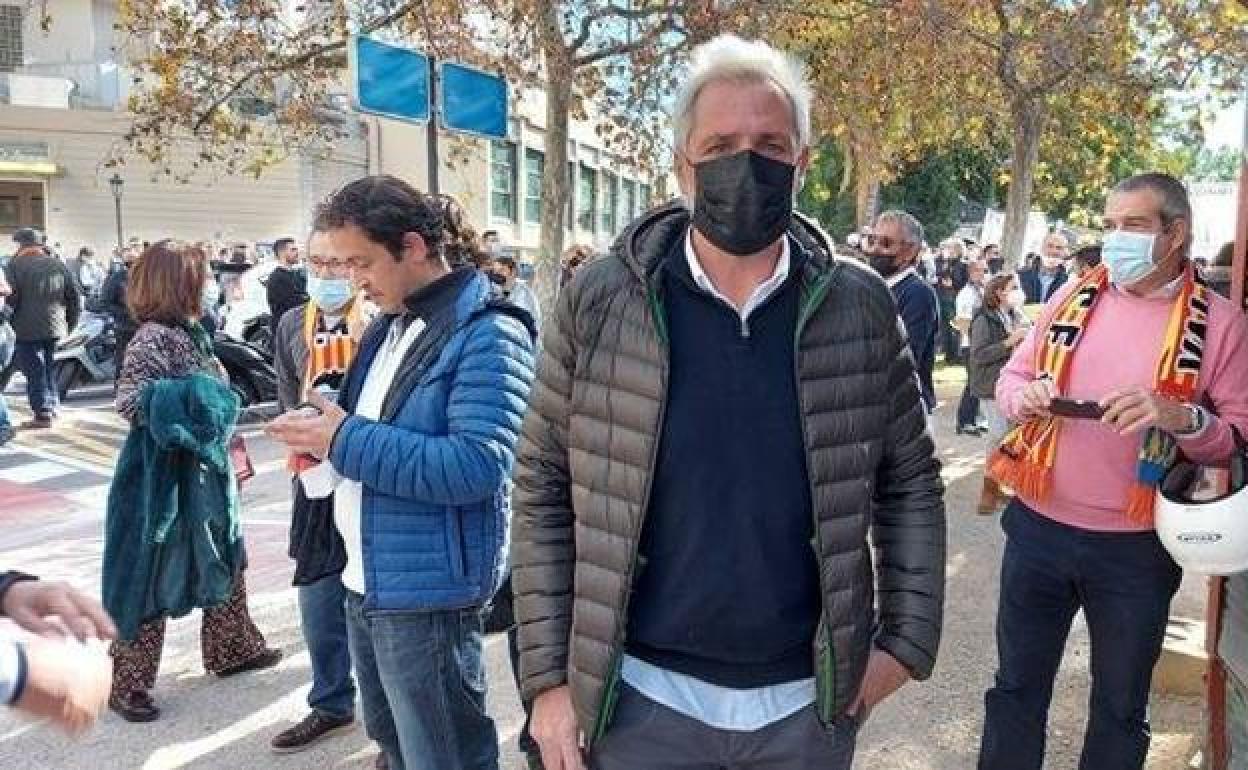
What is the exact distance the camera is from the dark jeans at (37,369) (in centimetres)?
1015

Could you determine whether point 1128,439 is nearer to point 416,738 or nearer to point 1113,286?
point 1113,286

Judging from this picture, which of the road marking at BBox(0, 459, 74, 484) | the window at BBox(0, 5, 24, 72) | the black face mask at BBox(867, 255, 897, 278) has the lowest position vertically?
the road marking at BBox(0, 459, 74, 484)

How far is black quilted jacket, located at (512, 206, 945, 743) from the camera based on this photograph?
176 centimetres

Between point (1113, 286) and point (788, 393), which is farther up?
point (1113, 286)

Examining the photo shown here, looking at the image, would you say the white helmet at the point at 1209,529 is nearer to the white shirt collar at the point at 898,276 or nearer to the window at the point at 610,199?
the white shirt collar at the point at 898,276

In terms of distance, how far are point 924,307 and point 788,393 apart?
370cm

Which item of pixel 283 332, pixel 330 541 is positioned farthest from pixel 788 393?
pixel 283 332

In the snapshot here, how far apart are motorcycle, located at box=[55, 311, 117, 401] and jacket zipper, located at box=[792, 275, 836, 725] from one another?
37.2ft

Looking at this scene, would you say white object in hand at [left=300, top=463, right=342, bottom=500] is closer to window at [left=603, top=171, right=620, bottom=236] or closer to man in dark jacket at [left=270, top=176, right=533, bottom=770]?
man in dark jacket at [left=270, top=176, right=533, bottom=770]

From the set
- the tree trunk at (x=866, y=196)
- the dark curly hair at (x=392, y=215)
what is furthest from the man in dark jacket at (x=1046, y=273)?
the dark curly hair at (x=392, y=215)

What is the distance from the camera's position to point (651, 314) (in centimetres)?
178

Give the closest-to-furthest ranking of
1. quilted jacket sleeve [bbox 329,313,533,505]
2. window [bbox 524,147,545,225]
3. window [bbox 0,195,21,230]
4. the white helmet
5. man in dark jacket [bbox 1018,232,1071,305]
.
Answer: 1. quilted jacket sleeve [bbox 329,313,533,505]
2. the white helmet
3. man in dark jacket [bbox 1018,232,1071,305]
4. window [bbox 0,195,21,230]
5. window [bbox 524,147,545,225]

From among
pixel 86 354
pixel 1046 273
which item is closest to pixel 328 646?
pixel 86 354

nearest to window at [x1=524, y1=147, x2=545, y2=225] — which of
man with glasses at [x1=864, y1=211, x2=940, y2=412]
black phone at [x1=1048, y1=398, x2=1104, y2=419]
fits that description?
man with glasses at [x1=864, y1=211, x2=940, y2=412]
